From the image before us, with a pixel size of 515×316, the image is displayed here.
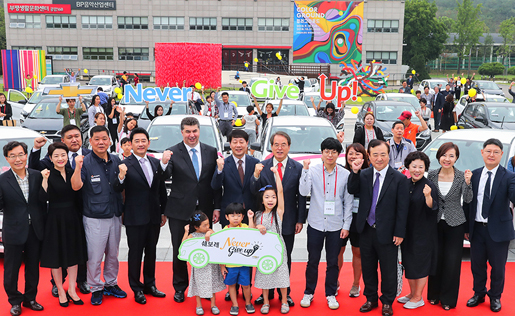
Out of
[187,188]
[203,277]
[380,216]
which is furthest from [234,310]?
[380,216]

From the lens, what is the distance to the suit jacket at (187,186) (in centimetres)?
519

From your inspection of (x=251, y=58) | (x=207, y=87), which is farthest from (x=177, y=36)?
(x=207, y=87)

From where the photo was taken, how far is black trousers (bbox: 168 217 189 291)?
17.3 ft

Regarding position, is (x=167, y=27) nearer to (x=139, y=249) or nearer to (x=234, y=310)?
(x=139, y=249)

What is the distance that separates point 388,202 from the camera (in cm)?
483

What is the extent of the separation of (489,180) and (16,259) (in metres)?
5.08

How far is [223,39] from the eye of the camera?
5569 cm

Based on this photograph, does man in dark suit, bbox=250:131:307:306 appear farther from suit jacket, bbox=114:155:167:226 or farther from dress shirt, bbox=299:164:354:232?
suit jacket, bbox=114:155:167:226

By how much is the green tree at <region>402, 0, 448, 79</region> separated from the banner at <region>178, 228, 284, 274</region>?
64.0 metres

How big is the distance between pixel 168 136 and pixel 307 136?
287cm

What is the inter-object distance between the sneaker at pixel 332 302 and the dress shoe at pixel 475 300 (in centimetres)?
147

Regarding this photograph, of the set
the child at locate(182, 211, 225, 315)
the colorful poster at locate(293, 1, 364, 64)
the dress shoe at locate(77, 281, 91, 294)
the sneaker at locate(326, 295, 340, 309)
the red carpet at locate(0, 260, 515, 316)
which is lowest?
the red carpet at locate(0, 260, 515, 316)

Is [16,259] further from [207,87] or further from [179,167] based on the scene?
[207,87]

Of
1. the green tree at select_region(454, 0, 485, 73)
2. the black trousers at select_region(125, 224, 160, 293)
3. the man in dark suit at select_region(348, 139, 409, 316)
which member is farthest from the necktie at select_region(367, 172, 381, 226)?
the green tree at select_region(454, 0, 485, 73)
